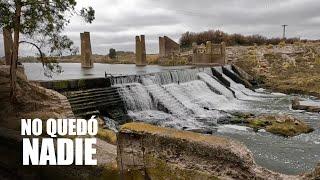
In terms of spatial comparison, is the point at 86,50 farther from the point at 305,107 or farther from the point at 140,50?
the point at 305,107

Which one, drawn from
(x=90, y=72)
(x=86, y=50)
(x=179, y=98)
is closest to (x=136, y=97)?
(x=179, y=98)

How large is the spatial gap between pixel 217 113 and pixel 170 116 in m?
3.07

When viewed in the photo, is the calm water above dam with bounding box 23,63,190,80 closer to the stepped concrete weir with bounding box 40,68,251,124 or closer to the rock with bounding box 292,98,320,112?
the stepped concrete weir with bounding box 40,68,251,124

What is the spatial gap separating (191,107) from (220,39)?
28.6m

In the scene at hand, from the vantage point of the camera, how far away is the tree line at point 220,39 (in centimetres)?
4684

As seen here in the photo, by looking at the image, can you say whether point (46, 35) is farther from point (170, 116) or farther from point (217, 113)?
point (217, 113)

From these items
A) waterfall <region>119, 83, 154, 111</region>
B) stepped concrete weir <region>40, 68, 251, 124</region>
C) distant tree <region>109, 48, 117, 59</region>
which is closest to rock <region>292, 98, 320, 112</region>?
stepped concrete weir <region>40, 68, 251, 124</region>

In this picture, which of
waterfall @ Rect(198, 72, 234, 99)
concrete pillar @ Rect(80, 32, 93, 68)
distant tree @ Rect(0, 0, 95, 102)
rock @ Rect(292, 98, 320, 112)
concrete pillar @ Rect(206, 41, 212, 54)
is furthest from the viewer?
concrete pillar @ Rect(206, 41, 212, 54)

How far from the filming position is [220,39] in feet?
153

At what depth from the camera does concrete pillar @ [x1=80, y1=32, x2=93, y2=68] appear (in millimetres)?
33781

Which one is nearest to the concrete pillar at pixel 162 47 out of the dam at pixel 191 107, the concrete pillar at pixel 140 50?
Answer: the concrete pillar at pixel 140 50

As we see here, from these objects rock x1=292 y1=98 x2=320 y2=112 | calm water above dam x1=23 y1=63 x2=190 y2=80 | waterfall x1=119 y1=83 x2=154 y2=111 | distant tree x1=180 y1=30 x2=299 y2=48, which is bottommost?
rock x1=292 y1=98 x2=320 y2=112

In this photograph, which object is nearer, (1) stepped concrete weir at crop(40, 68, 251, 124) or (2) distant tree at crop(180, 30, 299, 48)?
(1) stepped concrete weir at crop(40, 68, 251, 124)

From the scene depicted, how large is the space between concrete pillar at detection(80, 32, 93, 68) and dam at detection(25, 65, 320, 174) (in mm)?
12580
